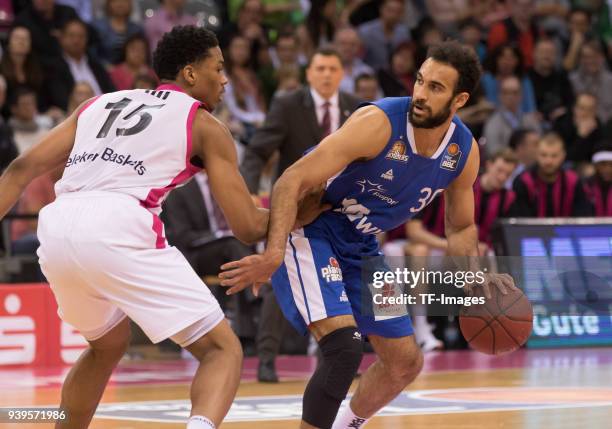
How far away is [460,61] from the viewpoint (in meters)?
5.50

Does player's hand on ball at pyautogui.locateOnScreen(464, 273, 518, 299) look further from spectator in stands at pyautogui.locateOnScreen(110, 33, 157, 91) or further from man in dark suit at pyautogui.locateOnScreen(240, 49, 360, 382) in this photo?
spectator in stands at pyautogui.locateOnScreen(110, 33, 157, 91)

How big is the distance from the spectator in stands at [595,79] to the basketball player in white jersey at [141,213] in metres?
11.2

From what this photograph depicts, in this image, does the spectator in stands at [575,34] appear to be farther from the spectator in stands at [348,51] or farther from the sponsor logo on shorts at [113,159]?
the sponsor logo on shorts at [113,159]

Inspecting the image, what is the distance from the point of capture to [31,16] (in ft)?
42.3

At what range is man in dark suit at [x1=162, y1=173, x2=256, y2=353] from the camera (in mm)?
10688

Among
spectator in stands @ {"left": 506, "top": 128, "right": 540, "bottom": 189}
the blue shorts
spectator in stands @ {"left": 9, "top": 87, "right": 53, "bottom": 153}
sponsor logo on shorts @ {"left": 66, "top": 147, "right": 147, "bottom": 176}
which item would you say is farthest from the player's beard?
spectator in stands @ {"left": 506, "top": 128, "right": 540, "bottom": 189}

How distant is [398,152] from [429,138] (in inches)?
7.5

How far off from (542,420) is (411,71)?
8.31m

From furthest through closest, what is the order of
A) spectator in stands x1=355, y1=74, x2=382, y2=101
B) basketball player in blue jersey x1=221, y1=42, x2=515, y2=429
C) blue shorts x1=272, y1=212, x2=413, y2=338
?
spectator in stands x1=355, y1=74, x2=382, y2=101 < blue shorts x1=272, y1=212, x2=413, y2=338 < basketball player in blue jersey x1=221, y1=42, x2=515, y2=429

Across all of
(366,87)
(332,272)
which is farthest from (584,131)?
(332,272)

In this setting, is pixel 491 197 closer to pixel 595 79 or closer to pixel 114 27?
pixel 595 79

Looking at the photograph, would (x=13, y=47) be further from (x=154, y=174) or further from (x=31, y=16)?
(x=154, y=174)

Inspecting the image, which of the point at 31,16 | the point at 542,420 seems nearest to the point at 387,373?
the point at 542,420

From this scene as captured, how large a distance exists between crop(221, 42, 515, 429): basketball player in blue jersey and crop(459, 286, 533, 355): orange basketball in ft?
0.26
